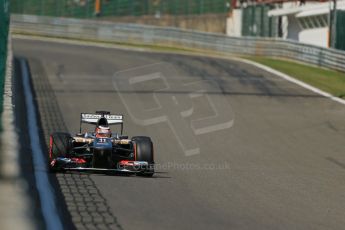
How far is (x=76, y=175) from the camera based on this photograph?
1134 centimetres

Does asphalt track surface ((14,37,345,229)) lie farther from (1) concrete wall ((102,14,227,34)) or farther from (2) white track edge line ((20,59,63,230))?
(1) concrete wall ((102,14,227,34))

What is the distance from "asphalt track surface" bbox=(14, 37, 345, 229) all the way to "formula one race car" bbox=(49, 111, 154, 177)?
0.23 m

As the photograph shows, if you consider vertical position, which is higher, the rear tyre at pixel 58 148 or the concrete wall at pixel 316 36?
the rear tyre at pixel 58 148

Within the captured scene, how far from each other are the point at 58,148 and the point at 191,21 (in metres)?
44.3

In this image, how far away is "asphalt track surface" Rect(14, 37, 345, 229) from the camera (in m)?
8.97

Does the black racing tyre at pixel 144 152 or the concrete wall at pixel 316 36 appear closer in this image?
the black racing tyre at pixel 144 152

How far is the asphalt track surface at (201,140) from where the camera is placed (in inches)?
353

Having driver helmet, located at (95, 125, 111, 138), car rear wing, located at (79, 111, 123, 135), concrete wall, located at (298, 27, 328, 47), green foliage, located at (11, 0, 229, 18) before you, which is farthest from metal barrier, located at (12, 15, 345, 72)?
driver helmet, located at (95, 125, 111, 138)

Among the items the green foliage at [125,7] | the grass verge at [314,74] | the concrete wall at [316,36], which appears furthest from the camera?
the green foliage at [125,7]

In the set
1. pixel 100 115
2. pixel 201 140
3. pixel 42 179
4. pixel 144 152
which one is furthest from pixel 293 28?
pixel 42 179

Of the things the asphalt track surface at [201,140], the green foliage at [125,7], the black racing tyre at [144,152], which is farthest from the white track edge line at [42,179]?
the green foliage at [125,7]

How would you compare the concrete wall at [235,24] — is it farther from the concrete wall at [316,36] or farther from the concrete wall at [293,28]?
the concrete wall at [316,36]

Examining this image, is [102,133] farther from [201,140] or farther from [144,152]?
[201,140]

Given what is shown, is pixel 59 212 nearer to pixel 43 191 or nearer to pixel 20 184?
pixel 43 191
